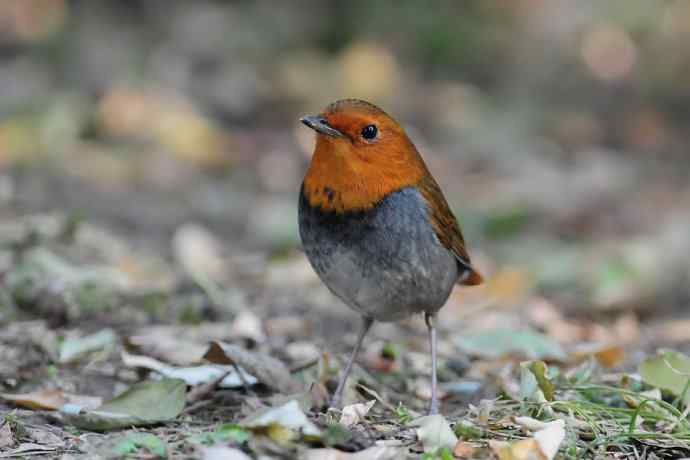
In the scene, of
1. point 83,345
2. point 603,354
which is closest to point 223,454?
point 83,345

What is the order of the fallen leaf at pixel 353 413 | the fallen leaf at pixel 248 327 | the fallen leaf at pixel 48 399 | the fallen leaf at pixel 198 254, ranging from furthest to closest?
the fallen leaf at pixel 198 254, the fallen leaf at pixel 248 327, the fallen leaf at pixel 48 399, the fallen leaf at pixel 353 413

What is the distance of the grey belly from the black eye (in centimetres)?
23

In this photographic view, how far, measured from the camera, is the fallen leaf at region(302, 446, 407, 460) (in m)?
2.93

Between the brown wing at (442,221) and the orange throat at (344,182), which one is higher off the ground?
the orange throat at (344,182)

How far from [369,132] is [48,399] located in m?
1.47

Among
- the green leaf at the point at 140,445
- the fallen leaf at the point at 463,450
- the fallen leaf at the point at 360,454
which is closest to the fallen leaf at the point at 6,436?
the green leaf at the point at 140,445

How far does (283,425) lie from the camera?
299cm

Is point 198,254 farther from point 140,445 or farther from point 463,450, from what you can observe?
point 463,450

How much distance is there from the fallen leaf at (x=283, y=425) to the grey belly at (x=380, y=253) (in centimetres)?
84

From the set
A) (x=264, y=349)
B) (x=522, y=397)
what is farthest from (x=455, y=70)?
(x=522, y=397)

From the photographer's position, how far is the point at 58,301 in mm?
4629

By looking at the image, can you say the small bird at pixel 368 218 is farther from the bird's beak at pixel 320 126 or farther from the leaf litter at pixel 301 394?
the leaf litter at pixel 301 394

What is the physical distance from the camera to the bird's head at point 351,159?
12.3 ft

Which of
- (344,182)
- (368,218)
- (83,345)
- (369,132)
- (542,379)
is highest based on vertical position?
(369,132)
